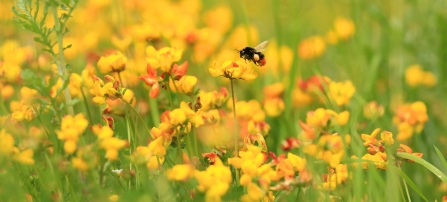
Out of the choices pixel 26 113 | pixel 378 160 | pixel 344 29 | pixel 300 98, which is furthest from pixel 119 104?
pixel 344 29

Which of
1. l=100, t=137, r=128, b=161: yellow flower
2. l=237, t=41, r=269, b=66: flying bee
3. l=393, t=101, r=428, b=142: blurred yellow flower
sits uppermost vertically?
l=237, t=41, r=269, b=66: flying bee

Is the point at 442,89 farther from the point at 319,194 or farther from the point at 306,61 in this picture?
the point at 319,194

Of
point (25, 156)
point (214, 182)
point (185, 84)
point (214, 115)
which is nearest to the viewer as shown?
point (214, 182)

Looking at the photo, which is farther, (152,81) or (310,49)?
(310,49)

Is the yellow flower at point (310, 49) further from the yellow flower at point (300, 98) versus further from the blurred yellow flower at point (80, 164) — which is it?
the blurred yellow flower at point (80, 164)

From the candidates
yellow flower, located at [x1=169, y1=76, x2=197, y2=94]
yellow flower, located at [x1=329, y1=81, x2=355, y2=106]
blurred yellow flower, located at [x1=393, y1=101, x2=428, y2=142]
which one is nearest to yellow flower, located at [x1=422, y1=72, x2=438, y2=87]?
blurred yellow flower, located at [x1=393, y1=101, x2=428, y2=142]

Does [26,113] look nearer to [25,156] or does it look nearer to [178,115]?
[25,156]

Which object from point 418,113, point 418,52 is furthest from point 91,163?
point 418,52

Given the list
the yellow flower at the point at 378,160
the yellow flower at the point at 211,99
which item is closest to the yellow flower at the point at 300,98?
the yellow flower at the point at 211,99

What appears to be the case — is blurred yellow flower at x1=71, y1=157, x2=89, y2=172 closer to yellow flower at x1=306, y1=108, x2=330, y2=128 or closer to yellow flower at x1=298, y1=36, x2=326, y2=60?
yellow flower at x1=306, y1=108, x2=330, y2=128
